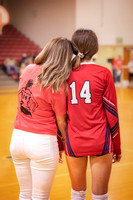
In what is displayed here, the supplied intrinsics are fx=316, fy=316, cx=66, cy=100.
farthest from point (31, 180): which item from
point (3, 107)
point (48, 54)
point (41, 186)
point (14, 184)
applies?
point (3, 107)

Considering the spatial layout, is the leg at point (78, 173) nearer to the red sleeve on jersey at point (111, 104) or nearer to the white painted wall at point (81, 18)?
the red sleeve on jersey at point (111, 104)

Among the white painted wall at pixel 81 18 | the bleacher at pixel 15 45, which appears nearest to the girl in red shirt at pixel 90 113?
the white painted wall at pixel 81 18

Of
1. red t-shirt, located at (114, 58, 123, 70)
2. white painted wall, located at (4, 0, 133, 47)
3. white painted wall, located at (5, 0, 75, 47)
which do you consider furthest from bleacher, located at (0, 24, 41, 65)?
red t-shirt, located at (114, 58, 123, 70)

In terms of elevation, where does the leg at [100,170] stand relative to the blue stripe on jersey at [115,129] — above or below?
below

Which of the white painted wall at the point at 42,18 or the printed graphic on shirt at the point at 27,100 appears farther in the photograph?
the white painted wall at the point at 42,18

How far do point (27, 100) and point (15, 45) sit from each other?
64.6 feet

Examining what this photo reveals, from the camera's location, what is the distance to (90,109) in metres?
2.25

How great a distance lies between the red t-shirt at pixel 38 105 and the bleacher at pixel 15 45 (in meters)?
17.9

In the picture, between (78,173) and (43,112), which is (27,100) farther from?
(78,173)

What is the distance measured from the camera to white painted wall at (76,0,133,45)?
18.2 metres

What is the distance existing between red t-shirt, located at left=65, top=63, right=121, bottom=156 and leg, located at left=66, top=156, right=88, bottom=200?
0.24 feet

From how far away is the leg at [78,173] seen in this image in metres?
2.34

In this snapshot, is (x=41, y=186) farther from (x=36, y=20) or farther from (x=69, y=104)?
(x=36, y=20)

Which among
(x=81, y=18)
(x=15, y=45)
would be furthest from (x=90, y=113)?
(x=15, y=45)
